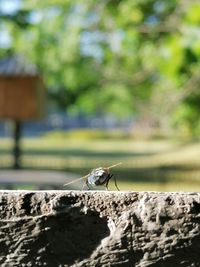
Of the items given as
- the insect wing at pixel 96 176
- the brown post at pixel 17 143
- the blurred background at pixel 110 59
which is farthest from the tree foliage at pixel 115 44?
the insect wing at pixel 96 176

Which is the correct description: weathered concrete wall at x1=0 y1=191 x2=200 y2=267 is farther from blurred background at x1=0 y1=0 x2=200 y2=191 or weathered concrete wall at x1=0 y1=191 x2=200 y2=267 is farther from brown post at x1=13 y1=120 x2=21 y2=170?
brown post at x1=13 y1=120 x2=21 y2=170

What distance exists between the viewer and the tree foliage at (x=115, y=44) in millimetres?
19797

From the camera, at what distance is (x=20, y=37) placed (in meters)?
24.7

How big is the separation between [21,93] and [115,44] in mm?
3557

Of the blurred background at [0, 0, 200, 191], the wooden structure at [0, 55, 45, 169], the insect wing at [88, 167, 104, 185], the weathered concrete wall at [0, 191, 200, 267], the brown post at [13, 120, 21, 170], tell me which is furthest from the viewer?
the brown post at [13, 120, 21, 170]

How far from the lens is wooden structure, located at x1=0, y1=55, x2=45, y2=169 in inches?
980

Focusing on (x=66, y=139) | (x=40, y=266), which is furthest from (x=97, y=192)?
(x=66, y=139)

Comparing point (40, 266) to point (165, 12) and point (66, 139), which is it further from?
point (66, 139)

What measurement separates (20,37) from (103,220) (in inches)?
914

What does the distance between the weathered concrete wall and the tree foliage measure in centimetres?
1390

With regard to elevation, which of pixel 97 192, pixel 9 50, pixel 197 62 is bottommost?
pixel 97 192

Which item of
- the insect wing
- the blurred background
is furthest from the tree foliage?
the insect wing

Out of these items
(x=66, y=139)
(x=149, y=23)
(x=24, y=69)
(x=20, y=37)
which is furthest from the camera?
(x=66, y=139)

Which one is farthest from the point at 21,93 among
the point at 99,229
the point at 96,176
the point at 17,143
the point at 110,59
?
the point at 99,229
